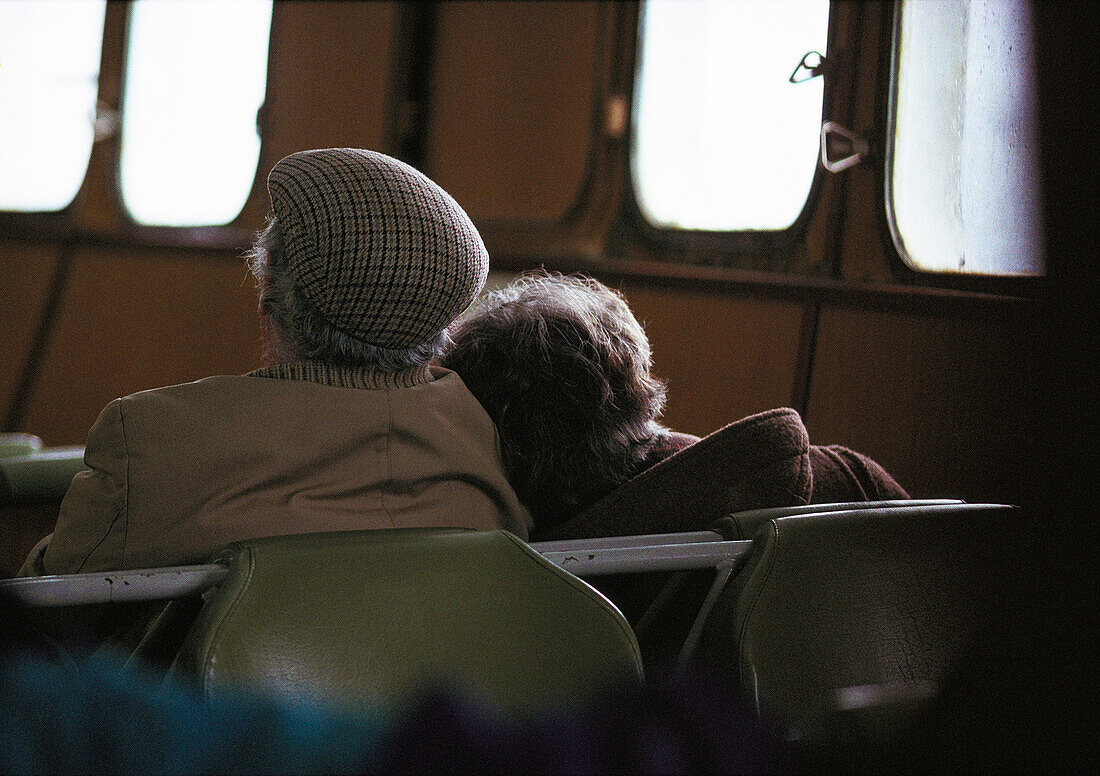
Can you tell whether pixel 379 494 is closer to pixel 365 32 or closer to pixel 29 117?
pixel 365 32

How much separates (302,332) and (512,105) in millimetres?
2410

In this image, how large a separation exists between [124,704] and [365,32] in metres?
3.60

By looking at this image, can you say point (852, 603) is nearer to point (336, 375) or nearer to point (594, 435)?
point (594, 435)

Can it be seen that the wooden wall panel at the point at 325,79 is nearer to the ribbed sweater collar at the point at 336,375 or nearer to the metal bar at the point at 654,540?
the ribbed sweater collar at the point at 336,375

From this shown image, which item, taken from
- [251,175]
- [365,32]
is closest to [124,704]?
[365,32]

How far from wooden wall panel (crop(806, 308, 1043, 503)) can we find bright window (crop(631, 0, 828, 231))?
43 centimetres

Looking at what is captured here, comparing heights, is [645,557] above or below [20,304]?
below

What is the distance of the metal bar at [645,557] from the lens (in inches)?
44.2

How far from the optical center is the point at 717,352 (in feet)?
9.16

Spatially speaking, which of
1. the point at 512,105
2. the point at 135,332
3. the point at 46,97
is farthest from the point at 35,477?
the point at 46,97

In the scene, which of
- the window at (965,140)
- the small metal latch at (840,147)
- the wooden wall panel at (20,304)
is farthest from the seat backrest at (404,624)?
the wooden wall panel at (20,304)

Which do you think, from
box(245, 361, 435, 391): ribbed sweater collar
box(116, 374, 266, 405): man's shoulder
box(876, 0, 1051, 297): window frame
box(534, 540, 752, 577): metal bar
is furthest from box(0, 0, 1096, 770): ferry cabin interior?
box(245, 361, 435, 391): ribbed sweater collar

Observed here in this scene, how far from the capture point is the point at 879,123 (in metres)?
2.34

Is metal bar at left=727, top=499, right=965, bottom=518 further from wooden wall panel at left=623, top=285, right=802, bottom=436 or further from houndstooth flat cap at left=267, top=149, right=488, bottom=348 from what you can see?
wooden wall panel at left=623, top=285, right=802, bottom=436
